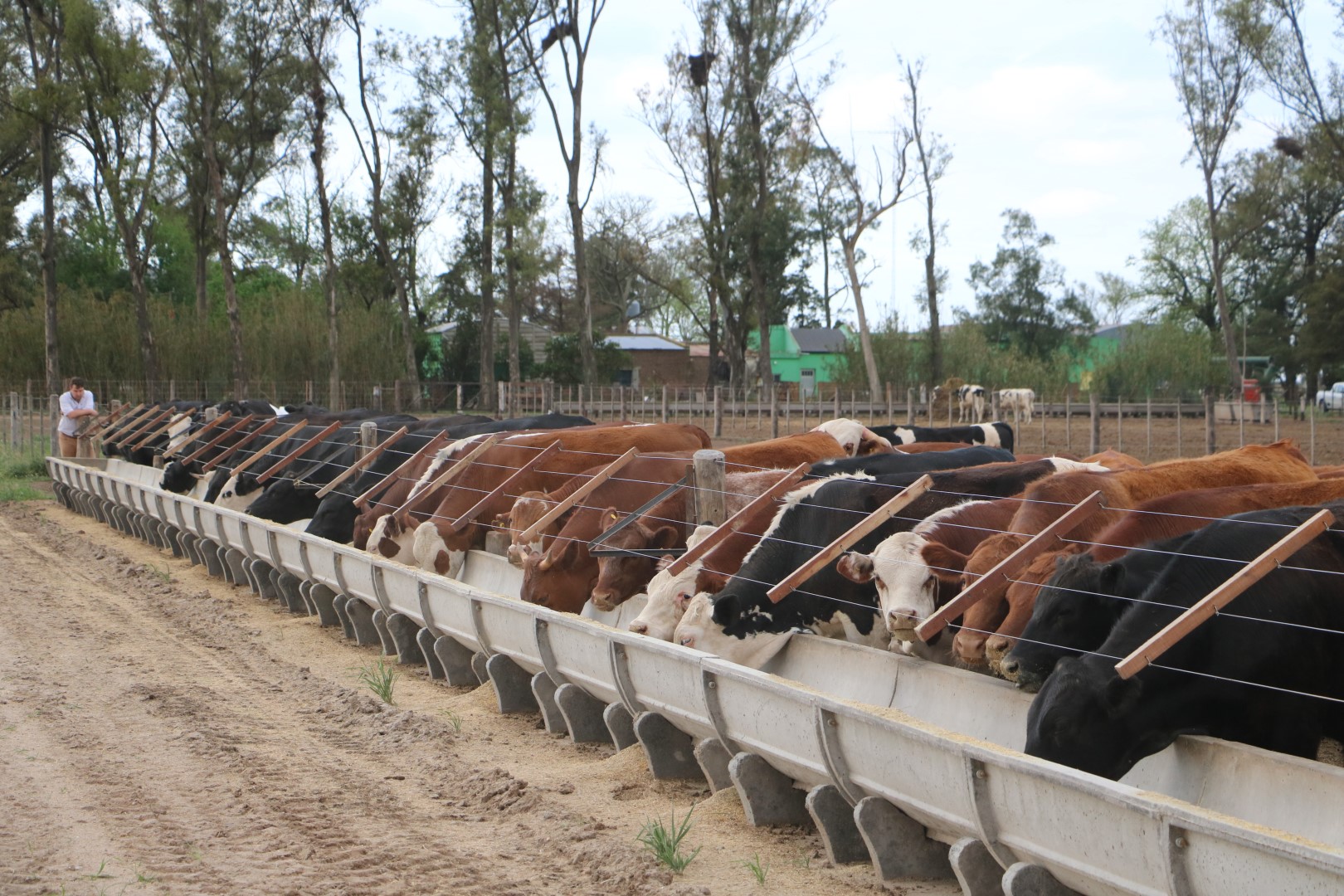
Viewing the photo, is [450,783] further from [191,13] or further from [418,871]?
[191,13]

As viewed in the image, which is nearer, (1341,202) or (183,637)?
(183,637)

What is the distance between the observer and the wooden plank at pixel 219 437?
1658 cm

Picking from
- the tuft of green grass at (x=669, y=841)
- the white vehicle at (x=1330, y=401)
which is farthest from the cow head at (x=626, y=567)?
the white vehicle at (x=1330, y=401)

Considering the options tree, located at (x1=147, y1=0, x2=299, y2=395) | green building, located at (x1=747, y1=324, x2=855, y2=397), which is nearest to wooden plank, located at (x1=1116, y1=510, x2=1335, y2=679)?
tree, located at (x1=147, y1=0, x2=299, y2=395)

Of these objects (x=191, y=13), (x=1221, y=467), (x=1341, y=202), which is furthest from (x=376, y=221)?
(x=1221, y=467)

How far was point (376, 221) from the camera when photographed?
142ft

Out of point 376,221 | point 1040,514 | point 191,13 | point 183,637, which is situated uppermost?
point 191,13

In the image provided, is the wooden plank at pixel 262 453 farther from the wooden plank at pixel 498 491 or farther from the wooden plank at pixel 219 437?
the wooden plank at pixel 498 491

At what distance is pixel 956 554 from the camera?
21.0 feet

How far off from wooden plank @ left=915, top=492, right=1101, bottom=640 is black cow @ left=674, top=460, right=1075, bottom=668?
864 millimetres

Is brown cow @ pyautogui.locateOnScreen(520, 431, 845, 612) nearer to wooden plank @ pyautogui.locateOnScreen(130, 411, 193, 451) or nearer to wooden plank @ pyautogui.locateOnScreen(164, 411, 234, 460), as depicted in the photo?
wooden plank @ pyautogui.locateOnScreen(164, 411, 234, 460)

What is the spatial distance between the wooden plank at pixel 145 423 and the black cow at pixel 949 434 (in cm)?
1204

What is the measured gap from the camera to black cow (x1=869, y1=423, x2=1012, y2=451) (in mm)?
14359

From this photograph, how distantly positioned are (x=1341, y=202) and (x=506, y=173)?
101 ft
